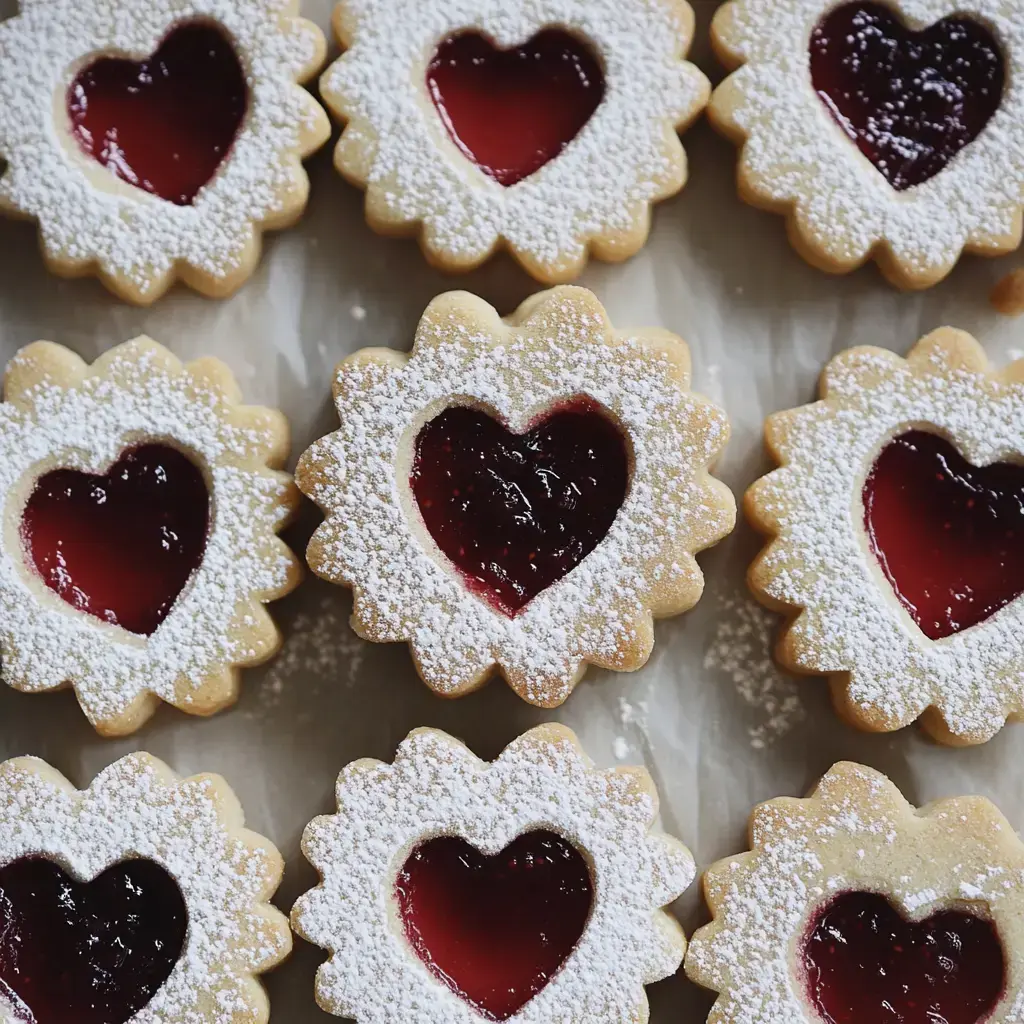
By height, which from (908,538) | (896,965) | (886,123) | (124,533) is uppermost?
(886,123)

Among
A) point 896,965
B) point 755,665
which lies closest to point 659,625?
point 755,665

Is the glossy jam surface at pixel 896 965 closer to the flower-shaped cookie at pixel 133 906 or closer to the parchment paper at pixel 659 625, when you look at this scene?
the parchment paper at pixel 659 625

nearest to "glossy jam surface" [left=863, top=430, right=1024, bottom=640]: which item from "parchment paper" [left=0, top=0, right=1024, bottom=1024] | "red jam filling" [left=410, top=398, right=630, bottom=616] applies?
"parchment paper" [left=0, top=0, right=1024, bottom=1024]

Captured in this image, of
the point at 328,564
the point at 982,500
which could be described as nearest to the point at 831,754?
the point at 982,500

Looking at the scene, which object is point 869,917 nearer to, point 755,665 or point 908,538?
point 755,665

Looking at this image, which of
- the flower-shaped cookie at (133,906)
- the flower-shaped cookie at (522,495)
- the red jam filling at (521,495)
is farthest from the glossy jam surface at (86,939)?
the red jam filling at (521,495)
